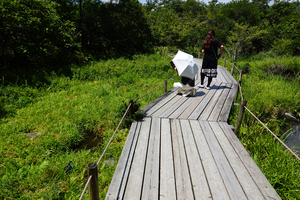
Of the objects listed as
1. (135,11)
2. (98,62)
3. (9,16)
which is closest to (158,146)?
(9,16)

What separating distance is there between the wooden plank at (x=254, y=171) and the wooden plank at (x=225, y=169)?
29cm

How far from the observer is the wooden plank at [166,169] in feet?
7.48

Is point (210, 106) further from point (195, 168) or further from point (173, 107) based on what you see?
point (195, 168)

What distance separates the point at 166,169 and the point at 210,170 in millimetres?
668

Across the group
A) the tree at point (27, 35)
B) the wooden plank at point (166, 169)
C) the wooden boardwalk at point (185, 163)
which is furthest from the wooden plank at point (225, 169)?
the tree at point (27, 35)

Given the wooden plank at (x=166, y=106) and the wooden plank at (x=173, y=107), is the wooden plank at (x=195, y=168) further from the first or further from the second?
the wooden plank at (x=166, y=106)

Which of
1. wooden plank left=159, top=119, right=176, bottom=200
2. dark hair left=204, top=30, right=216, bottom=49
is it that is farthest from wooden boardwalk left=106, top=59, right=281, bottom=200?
dark hair left=204, top=30, right=216, bottom=49

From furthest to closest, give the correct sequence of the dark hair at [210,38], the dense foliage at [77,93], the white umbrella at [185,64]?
the dark hair at [210,38], the white umbrella at [185,64], the dense foliage at [77,93]

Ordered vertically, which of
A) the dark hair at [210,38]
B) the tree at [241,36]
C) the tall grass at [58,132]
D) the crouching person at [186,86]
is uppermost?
the tree at [241,36]

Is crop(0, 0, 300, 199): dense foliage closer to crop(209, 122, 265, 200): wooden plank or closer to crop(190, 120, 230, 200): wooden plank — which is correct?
crop(209, 122, 265, 200): wooden plank

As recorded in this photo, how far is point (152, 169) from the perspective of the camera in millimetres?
2686

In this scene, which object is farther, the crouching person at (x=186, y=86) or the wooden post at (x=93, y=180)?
the crouching person at (x=186, y=86)

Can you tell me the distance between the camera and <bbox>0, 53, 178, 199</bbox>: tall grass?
298 cm

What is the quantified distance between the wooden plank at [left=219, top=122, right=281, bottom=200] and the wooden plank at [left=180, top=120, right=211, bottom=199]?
73 centimetres
